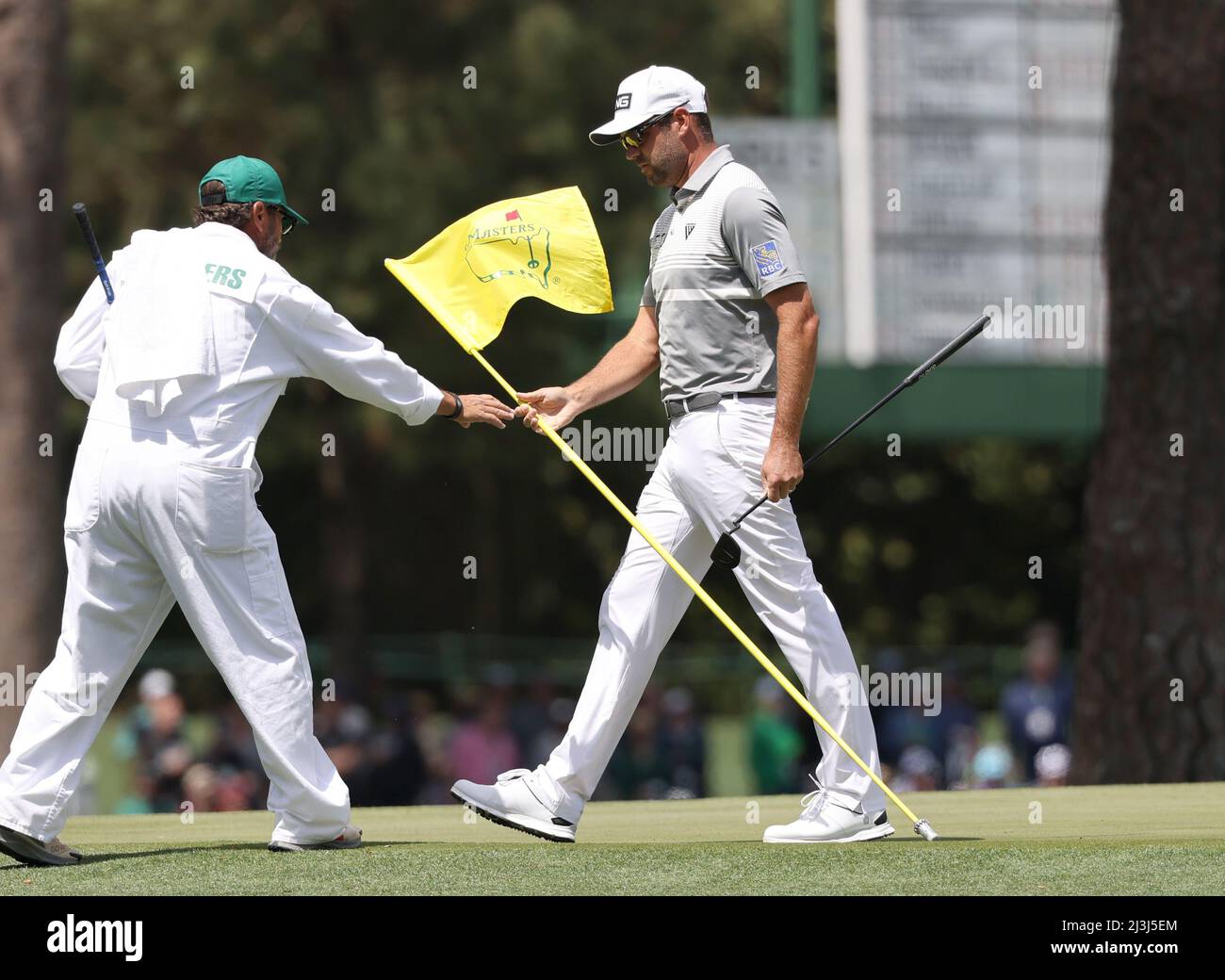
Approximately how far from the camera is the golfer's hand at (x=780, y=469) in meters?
6.49

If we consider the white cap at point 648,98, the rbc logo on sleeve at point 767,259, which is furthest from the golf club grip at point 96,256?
the rbc logo on sleeve at point 767,259

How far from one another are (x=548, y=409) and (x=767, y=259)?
0.99 meters

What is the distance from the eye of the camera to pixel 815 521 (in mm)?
31281

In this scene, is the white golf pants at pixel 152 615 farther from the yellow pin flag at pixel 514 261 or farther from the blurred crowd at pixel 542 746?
the blurred crowd at pixel 542 746

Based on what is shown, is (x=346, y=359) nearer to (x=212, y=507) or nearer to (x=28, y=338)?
(x=212, y=507)

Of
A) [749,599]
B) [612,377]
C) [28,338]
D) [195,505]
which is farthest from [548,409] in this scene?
[28,338]

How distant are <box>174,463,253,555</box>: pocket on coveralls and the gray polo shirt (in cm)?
135

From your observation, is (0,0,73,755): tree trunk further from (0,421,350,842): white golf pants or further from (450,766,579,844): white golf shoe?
(450,766,579,844): white golf shoe

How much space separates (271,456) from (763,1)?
23.7 feet

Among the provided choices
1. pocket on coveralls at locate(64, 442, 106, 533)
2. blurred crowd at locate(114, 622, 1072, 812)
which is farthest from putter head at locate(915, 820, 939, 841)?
blurred crowd at locate(114, 622, 1072, 812)

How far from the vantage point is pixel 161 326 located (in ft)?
20.4

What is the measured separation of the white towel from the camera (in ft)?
20.2
